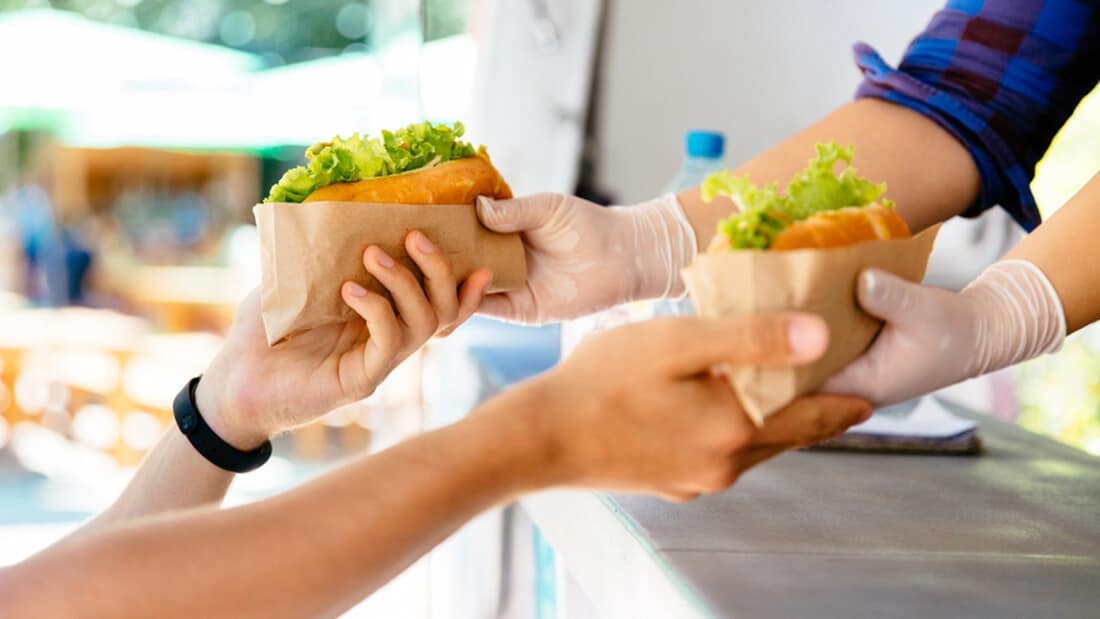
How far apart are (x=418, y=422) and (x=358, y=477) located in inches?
129

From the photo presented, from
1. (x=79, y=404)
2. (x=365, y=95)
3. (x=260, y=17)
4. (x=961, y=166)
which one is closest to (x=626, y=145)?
(x=365, y=95)

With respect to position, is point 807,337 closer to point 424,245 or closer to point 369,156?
point 424,245

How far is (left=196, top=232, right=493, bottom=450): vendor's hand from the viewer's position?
5.17 feet

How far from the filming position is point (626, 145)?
4.37 metres

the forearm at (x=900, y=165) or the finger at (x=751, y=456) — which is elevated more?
the forearm at (x=900, y=165)

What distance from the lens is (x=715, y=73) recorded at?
4152mm

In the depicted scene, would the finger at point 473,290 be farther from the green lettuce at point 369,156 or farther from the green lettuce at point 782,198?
the green lettuce at point 782,198

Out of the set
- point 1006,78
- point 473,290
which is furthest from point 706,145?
point 473,290

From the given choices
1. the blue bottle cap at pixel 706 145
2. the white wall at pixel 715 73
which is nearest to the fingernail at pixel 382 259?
the blue bottle cap at pixel 706 145

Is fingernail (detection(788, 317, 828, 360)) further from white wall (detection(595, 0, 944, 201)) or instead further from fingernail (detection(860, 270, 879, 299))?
white wall (detection(595, 0, 944, 201))

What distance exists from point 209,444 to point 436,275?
17.5 inches

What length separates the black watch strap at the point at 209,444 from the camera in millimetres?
1648

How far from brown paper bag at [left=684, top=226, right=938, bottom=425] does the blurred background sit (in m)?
1.01

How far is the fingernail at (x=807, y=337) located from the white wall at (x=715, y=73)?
2787 mm
